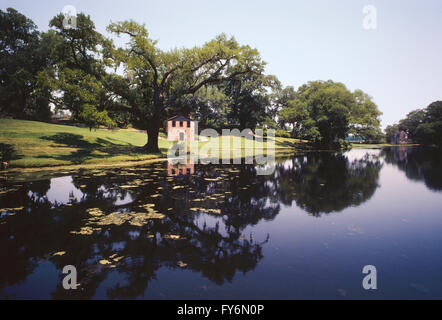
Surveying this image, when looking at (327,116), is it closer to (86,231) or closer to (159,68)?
(159,68)

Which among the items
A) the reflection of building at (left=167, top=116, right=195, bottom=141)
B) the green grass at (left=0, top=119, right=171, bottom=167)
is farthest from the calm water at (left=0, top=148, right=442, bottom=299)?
the reflection of building at (left=167, top=116, right=195, bottom=141)

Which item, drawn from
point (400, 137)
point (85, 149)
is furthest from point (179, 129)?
point (400, 137)

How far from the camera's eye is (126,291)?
373cm

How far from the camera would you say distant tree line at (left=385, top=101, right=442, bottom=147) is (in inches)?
2832

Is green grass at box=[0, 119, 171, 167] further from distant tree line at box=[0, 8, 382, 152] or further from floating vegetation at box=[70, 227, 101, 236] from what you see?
floating vegetation at box=[70, 227, 101, 236]

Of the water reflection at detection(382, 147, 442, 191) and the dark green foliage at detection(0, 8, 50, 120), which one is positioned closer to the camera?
the water reflection at detection(382, 147, 442, 191)

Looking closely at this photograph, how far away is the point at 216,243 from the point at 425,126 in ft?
328

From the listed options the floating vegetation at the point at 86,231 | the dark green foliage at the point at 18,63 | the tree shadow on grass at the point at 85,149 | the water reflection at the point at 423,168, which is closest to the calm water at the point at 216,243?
the floating vegetation at the point at 86,231

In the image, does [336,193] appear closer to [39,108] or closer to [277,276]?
[277,276]

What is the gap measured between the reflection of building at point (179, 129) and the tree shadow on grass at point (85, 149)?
77.3 feet

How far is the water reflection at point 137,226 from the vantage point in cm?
429

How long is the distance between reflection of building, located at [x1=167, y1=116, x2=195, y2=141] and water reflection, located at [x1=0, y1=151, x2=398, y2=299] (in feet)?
140
